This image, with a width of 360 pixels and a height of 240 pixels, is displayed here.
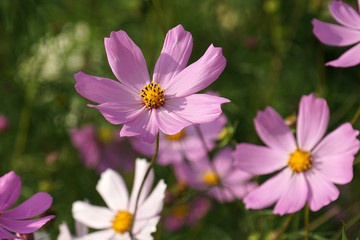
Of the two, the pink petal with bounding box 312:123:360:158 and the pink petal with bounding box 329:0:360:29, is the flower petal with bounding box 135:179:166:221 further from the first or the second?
the pink petal with bounding box 329:0:360:29

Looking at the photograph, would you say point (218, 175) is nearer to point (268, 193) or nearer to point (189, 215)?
point (189, 215)

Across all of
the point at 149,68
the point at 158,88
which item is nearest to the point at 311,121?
the point at 158,88

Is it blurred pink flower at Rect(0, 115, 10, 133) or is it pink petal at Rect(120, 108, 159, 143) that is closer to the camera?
pink petal at Rect(120, 108, 159, 143)

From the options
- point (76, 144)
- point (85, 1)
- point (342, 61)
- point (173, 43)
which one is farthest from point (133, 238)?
point (85, 1)

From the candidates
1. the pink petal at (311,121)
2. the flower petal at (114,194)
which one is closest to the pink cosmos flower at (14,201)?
the flower petal at (114,194)

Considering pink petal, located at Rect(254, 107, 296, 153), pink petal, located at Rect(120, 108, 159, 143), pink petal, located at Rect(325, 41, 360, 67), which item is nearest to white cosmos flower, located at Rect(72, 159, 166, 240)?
pink petal, located at Rect(120, 108, 159, 143)

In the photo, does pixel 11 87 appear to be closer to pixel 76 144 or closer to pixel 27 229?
pixel 76 144

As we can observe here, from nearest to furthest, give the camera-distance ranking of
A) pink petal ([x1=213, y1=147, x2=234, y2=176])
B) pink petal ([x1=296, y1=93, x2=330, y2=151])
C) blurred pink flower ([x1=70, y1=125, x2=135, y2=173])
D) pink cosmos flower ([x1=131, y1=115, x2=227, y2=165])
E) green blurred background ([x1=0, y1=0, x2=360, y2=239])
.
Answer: pink petal ([x1=296, y1=93, x2=330, y2=151]) < pink cosmos flower ([x1=131, y1=115, x2=227, y2=165]) < green blurred background ([x1=0, y1=0, x2=360, y2=239]) < pink petal ([x1=213, y1=147, x2=234, y2=176]) < blurred pink flower ([x1=70, y1=125, x2=135, y2=173])
